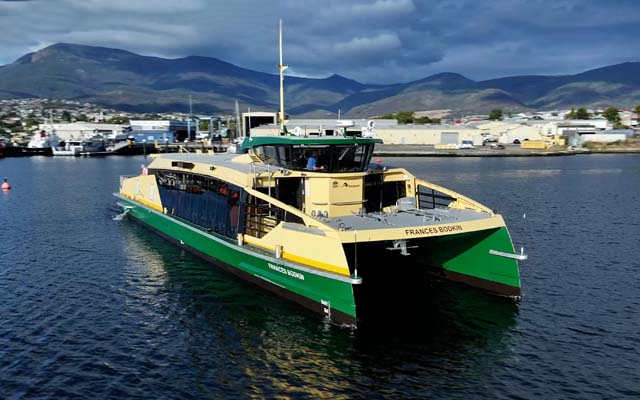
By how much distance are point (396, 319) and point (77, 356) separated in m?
10.6

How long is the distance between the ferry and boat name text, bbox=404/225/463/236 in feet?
0.12

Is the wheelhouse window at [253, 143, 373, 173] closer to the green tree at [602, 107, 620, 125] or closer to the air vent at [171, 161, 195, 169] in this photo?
the air vent at [171, 161, 195, 169]

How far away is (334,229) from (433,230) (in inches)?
150

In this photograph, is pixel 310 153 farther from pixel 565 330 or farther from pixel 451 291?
pixel 565 330

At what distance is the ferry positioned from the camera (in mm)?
18031

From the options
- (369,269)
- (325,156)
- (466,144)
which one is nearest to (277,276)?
(325,156)

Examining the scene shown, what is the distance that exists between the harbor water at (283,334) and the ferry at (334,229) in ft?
3.12

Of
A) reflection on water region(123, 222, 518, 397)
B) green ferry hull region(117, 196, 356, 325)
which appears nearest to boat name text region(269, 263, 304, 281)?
green ferry hull region(117, 196, 356, 325)

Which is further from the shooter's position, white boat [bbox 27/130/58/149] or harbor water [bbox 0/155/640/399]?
white boat [bbox 27/130/58/149]

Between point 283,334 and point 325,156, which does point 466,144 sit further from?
point 283,334

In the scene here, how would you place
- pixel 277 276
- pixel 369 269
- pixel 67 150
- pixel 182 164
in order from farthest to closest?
1. pixel 67 150
2. pixel 182 164
3. pixel 369 269
4. pixel 277 276

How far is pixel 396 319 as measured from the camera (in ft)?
62.3

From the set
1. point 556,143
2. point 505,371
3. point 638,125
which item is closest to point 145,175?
point 505,371

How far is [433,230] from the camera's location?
18891 mm
